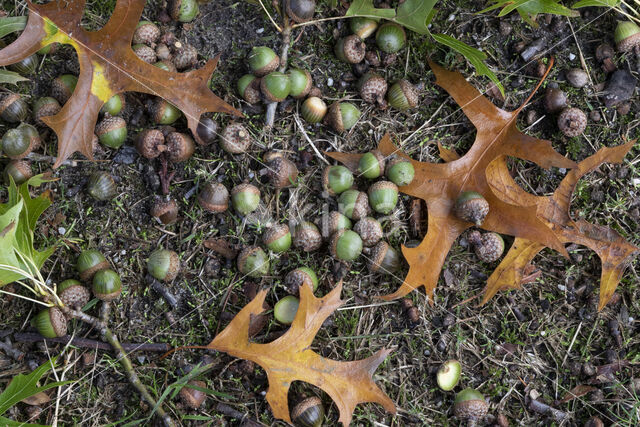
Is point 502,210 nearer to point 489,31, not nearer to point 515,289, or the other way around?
point 515,289

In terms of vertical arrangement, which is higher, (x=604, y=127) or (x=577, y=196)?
(x=604, y=127)

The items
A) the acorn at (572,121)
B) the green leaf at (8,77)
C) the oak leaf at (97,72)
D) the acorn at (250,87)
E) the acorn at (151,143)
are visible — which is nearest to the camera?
the oak leaf at (97,72)

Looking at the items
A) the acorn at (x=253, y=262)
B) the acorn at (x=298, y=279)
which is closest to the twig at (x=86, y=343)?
the acorn at (x=253, y=262)

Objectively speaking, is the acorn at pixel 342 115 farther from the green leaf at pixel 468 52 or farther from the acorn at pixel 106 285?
the acorn at pixel 106 285

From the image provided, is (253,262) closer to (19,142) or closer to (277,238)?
(277,238)

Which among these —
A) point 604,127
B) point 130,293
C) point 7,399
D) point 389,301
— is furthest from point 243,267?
point 604,127

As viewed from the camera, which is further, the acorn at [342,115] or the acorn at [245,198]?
the acorn at [342,115]
